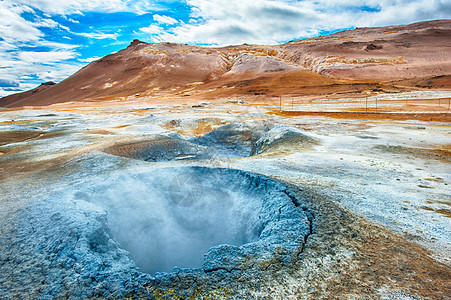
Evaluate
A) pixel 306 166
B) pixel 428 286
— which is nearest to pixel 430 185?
pixel 306 166

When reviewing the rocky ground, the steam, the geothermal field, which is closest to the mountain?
the geothermal field

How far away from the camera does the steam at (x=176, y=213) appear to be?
4.48 metres

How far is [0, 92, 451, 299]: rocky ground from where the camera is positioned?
251 cm

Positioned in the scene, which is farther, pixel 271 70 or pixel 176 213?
pixel 271 70

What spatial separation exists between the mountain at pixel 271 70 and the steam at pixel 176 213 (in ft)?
151

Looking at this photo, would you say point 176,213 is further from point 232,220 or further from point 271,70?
point 271,70

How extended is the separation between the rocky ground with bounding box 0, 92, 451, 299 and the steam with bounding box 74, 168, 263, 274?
0.09 ft

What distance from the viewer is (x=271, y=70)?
77.2m

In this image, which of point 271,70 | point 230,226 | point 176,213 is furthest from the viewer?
point 271,70

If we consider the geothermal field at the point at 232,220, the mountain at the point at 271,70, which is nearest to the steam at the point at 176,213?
the geothermal field at the point at 232,220

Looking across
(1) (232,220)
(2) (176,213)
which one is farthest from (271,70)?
(1) (232,220)

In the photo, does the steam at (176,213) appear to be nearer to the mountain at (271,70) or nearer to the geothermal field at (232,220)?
the geothermal field at (232,220)

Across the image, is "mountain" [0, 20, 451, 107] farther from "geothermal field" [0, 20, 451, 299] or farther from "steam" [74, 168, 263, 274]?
"steam" [74, 168, 263, 274]

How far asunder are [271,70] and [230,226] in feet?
260
